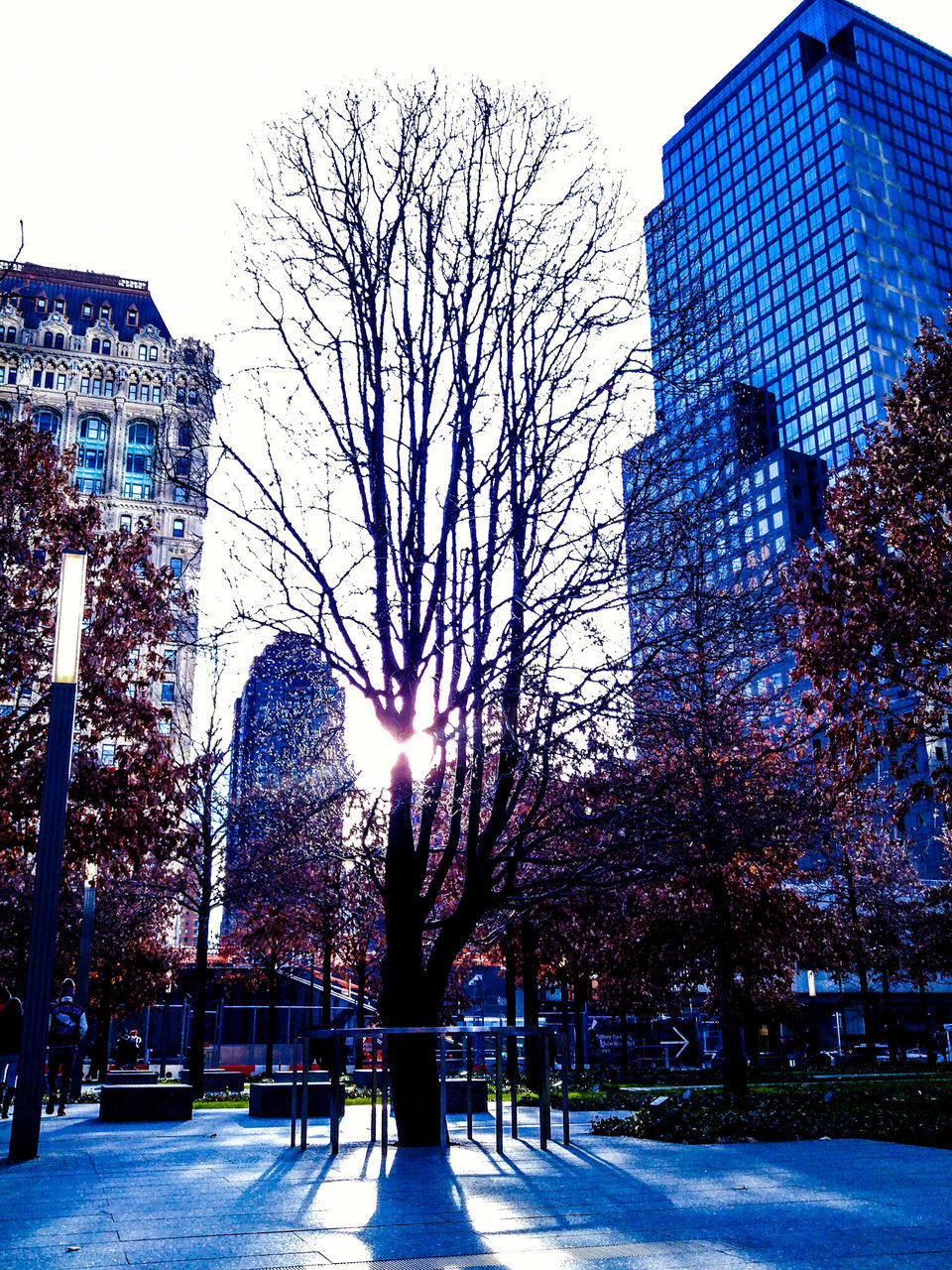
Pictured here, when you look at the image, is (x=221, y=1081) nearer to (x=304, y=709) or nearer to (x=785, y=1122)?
(x=304, y=709)

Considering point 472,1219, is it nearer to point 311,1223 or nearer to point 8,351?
point 311,1223

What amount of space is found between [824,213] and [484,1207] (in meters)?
132

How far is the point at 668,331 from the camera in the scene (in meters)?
13.1

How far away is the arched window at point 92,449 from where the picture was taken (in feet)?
324

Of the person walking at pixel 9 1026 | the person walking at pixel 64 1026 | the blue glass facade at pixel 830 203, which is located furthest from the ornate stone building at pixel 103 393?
the person walking at pixel 9 1026

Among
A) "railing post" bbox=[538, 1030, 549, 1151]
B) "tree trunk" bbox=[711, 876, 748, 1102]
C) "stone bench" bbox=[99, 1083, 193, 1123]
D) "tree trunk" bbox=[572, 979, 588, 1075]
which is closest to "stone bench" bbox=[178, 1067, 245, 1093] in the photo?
"tree trunk" bbox=[572, 979, 588, 1075]

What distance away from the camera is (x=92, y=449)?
328 feet

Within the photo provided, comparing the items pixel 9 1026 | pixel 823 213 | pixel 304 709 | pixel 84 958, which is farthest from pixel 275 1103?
pixel 823 213

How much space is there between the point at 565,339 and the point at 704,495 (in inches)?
103

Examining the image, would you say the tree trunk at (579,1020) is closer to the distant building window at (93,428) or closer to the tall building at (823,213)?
the tall building at (823,213)

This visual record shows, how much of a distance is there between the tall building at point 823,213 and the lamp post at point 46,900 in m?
102

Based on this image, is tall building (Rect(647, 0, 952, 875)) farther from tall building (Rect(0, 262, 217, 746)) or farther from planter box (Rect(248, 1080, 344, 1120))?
planter box (Rect(248, 1080, 344, 1120))

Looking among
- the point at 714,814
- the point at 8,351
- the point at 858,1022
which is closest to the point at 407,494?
the point at 714,814

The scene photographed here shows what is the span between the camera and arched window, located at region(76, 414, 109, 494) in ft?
324
